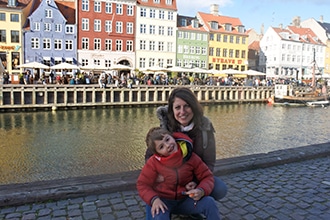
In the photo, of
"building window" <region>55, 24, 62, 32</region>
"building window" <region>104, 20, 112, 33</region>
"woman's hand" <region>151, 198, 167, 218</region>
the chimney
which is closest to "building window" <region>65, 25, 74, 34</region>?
"building window" <region>55, 24, 62, 32</region>

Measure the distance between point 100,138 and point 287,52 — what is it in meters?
54.0

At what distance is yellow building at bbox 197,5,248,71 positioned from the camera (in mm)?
55062

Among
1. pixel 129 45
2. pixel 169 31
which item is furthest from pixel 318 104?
pixel 129 45

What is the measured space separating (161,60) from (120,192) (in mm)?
45856

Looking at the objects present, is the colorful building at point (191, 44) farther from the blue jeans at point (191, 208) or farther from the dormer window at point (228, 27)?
the blue jeans at point (191, 208)

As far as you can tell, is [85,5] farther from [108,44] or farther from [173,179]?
[173,179]

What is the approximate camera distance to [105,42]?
46.2m

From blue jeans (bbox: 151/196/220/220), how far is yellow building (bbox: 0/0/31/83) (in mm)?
41161

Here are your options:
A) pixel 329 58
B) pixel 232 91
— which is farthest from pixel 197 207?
pixel 329 58

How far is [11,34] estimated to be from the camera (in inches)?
1622

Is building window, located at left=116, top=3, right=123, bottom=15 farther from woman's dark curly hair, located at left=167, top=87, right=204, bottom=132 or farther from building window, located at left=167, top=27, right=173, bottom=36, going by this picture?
woman's dark curly hair, located at left=167, top=87, right=204, bottom=132

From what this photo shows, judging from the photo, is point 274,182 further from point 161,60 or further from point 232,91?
point 161,60

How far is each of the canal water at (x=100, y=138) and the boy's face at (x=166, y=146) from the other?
7912mm

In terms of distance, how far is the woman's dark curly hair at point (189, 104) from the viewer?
3.74 metres
